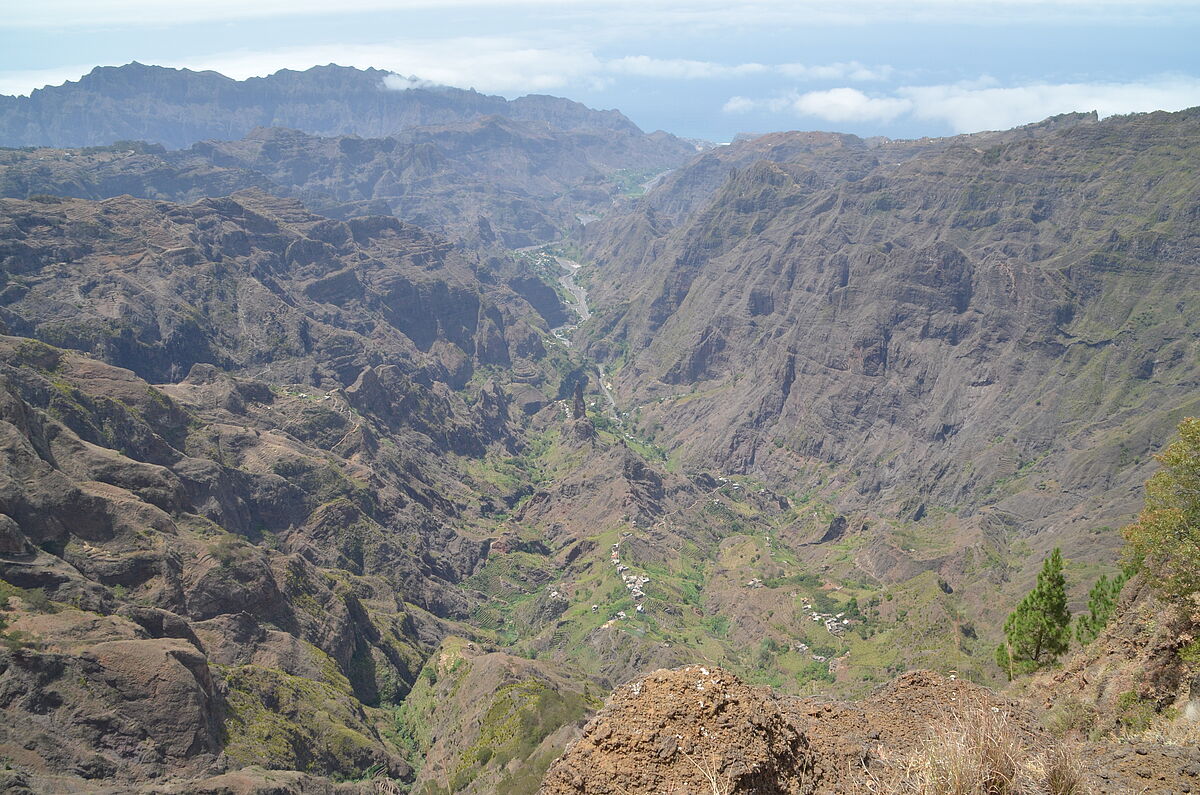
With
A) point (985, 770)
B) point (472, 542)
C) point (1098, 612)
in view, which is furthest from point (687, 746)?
point (472, 542)

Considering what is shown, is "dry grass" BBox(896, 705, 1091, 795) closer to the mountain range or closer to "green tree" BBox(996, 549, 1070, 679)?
the mountain range

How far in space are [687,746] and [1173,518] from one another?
2654 centimetres

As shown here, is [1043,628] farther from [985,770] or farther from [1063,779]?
[985,770]

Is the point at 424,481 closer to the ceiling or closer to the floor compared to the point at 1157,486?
closer to the floor

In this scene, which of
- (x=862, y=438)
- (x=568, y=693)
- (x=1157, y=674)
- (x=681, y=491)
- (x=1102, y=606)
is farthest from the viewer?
(x=862, y=438)

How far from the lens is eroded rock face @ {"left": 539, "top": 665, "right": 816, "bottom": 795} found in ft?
54.3

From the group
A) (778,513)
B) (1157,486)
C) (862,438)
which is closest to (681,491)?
(778,513)

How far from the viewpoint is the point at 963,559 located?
408 ft

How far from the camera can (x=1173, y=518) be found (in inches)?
1258

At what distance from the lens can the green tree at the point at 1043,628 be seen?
47500 mm

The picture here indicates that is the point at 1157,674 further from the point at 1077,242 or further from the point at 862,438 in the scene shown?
the point at 1077,242

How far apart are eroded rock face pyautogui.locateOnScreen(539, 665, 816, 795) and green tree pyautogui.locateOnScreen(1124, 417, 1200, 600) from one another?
2083cm

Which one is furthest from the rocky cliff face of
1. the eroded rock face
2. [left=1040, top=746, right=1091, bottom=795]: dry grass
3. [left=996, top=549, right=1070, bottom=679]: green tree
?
[left=996, top=549, right=1070, bottom=679]: green tree

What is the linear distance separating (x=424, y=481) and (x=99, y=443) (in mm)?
76910
